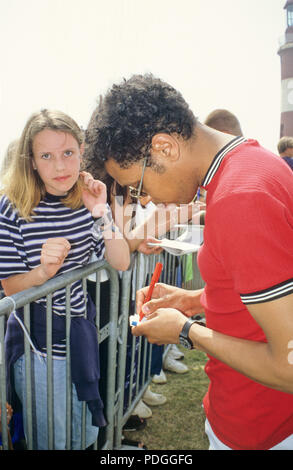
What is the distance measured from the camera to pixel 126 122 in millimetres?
1291

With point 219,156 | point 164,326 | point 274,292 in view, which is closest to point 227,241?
point 274,292

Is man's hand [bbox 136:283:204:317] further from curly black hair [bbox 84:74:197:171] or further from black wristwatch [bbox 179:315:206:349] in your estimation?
curly black hair [bbox 84:74:197:171]

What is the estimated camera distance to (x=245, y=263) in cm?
89

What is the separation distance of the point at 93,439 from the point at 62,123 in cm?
208

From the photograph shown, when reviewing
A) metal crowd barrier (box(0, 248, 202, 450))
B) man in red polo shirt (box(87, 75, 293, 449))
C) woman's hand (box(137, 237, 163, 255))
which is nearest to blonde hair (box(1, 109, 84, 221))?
metal crowd barrier (box(0, 248, 202, 450))

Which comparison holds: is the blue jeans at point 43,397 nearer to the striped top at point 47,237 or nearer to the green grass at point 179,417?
the striped top at point 47,237

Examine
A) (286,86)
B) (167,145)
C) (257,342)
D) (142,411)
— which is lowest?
(142,411)

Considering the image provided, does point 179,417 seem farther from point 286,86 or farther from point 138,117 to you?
point 286,86

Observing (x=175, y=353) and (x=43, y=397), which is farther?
(x=175, y=353)

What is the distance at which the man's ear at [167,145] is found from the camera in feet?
4.30

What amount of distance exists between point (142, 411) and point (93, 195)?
2.29 m

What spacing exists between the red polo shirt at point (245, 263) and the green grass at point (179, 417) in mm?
1743

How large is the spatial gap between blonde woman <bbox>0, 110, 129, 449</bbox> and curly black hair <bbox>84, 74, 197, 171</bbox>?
0.63m
